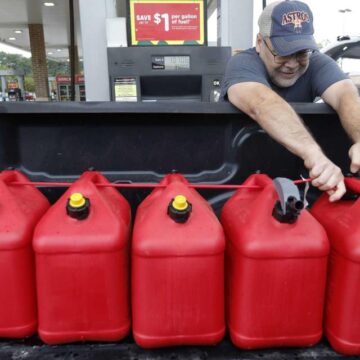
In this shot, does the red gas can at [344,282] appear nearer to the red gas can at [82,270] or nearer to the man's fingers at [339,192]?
the man's fingers at [339,192]

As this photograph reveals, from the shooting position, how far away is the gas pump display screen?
240 centimetres

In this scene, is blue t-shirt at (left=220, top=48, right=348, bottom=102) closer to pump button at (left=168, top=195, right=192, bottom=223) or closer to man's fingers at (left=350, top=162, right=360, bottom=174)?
man's fingers at (left=350, top=162, right=360, bottom=174)

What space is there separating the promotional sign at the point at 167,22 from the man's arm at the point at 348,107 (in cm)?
107

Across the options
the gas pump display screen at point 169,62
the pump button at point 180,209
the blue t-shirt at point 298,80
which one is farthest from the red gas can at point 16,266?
the gas pump display screen at point 169,62

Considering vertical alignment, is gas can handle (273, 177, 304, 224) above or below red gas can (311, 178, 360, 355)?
above

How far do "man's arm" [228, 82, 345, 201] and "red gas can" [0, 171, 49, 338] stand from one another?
0.86 meters

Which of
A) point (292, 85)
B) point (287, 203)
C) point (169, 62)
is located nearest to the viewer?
point (287, 203)

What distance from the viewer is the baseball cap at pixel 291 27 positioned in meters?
1.68

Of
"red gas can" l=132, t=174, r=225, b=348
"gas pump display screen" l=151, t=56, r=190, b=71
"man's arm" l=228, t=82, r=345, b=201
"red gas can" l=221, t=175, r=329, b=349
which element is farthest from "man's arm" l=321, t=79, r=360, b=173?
"gas pump display screen" l=151, t=56, r=190, b=71

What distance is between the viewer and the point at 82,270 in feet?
3.73

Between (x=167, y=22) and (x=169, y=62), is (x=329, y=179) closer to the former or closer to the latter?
(x=169, y=62)

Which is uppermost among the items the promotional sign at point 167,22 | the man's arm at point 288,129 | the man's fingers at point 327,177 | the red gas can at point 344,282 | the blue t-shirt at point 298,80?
the promotional sign at point 167,22

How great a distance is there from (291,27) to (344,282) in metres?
1.09

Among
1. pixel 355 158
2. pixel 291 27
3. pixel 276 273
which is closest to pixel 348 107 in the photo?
pixel 355 158
